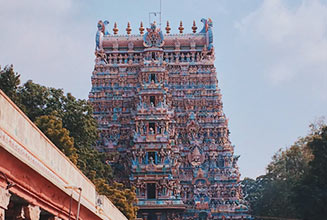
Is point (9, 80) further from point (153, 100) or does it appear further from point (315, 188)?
point (315, 188)

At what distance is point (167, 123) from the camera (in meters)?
54.2

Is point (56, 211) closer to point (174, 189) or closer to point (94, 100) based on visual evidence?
point (174, 189)

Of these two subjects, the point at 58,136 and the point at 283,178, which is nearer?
the point at 58,136

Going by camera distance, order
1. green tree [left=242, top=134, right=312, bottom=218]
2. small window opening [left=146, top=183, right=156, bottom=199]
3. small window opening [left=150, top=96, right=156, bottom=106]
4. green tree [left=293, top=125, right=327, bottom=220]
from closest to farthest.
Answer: green tree [left=293, top=125, right=327, bottom=220], small window opening [left=146, top=183, right=156, bottom=199], green tree [left=242, top=134, right=312, bottom=218], small window opening [left=150, top=96, right=156, bottom=106]

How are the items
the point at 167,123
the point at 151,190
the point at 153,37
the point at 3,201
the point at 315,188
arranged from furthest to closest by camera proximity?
the point at 153,37 → the point at 167,123 → the point at 151,190 → the point at 315,188 → the point at 3,201

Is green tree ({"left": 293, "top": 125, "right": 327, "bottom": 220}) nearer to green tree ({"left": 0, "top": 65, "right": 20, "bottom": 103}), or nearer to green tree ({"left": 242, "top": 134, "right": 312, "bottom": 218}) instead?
green tree ({"left": 242, "top": 134, "right": 312, "bottom": 218})

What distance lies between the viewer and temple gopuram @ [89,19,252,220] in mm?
51781

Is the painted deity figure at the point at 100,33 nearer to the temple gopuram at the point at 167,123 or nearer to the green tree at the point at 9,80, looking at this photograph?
the temple gopuram at the point at 167,123

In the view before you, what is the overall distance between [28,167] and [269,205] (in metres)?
48.6

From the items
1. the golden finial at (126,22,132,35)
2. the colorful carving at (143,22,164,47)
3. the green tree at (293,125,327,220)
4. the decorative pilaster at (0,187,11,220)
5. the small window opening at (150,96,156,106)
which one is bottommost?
the decorative pilaster at (0,187,11,220)

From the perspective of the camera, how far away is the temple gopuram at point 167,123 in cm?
5178

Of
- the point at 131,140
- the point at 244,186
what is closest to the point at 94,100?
the point at 131,140

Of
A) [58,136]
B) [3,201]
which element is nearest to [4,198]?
[3,201]

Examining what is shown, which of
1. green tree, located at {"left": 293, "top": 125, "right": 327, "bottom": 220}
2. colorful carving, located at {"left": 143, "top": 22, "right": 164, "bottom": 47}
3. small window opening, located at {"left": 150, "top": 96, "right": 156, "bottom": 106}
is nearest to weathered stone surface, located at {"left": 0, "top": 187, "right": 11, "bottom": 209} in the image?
green tree, located at {"left": 293, "top": 125, "right": 327, "bottom": 220}
